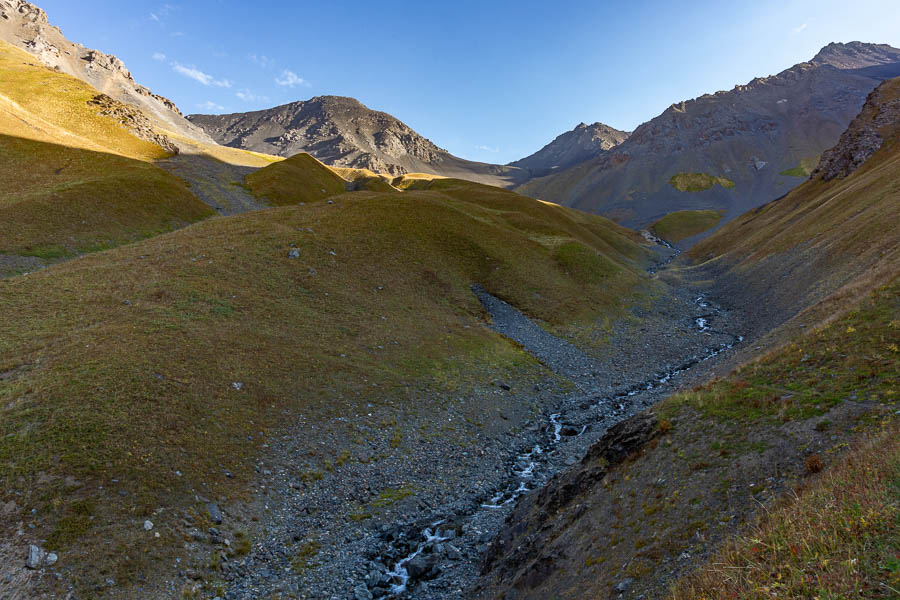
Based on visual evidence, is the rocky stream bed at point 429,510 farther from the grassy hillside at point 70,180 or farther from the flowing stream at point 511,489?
the grassy hillside at point 70,180

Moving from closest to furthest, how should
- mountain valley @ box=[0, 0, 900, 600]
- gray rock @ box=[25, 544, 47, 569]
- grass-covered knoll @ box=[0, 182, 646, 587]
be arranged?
mountain valley @ box=[0, 0, 900, 600], gray rock @ box=[25, 544, 47, 569], grass-covered knoll @ box=[0, 182, 646, 587]

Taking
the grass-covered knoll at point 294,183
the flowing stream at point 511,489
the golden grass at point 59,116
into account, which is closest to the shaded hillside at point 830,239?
the flowing stream at point 511,489

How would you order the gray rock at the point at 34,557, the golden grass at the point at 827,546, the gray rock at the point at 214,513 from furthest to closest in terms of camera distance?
the gray rock at the point at 214,513 < the gray rock at the point at 34,557 < the golden grass at the point at 827,546

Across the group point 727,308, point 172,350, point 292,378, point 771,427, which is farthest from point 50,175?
point 727,308

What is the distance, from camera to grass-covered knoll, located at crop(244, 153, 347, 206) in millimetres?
100562

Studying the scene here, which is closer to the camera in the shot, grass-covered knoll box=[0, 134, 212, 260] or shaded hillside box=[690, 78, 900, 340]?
shaded hillside box=[690, 78, 900, 340]

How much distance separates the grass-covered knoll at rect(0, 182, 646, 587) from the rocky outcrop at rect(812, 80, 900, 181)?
81253mm

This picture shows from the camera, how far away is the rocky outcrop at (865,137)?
97.2 metres

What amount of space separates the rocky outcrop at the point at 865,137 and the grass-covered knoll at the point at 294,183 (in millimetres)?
125179

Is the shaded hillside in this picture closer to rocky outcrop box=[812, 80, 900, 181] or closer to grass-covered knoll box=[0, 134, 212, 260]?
rocky outcrop box=[812, 80, 900, 181]

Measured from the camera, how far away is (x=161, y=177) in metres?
79.8

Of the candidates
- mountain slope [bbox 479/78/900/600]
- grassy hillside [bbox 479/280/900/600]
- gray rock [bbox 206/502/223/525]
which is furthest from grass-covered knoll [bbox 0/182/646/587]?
grassy hillside [bbox 479/280/900/600]

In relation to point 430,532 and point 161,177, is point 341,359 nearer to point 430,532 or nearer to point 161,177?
point 430,532

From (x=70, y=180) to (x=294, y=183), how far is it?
47.8 metres
